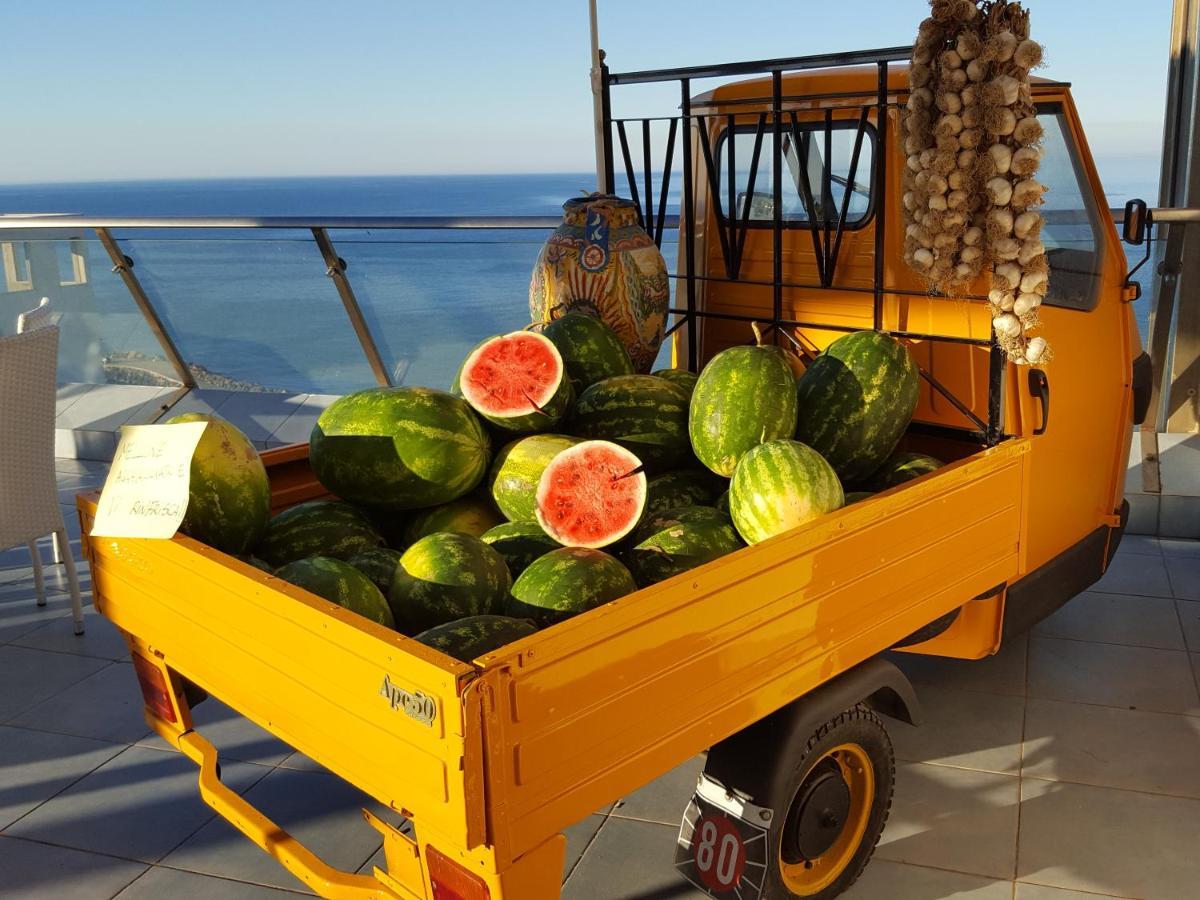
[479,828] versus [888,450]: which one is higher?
[888,450]

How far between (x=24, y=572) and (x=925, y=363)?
4.17 metres

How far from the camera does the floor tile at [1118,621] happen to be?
3.89 m

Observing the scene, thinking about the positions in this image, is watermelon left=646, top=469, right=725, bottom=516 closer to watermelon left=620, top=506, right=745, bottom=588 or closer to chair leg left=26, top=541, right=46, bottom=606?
watermelon left=620, top=506, right=745, bottom=588

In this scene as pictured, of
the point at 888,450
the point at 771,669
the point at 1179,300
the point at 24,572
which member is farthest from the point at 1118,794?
the point at 24,572

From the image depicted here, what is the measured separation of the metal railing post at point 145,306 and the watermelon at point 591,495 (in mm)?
5987

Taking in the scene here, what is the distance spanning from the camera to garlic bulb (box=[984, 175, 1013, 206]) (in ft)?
8.04

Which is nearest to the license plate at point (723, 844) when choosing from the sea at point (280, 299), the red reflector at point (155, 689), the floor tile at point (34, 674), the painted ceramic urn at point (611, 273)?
the red reflector at point (155, 689)

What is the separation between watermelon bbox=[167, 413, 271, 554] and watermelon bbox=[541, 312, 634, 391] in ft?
2.84

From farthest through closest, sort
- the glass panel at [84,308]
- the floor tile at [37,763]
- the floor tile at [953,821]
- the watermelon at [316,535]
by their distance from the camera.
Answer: the glass panel at [84,308] < the floor tile at [37,763] < the floor tile at [953,821] < the watermelon at [316,535]

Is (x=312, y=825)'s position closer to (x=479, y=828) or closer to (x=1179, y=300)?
(x=479, y=828)

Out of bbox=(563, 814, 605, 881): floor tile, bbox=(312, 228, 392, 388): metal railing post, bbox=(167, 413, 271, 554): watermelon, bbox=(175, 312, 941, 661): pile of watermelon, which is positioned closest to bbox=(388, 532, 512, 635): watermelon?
bbox=(175, 312, 941, 661): pile of watermelon

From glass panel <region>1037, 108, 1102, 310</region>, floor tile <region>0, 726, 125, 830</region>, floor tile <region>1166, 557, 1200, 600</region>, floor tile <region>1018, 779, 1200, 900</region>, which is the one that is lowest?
floor tile <region>1166, 557, 1200, 600</region>

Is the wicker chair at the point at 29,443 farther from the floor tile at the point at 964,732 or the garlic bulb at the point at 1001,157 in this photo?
the garlic bulb at the point at 1001,157

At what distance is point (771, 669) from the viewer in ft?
6.37
